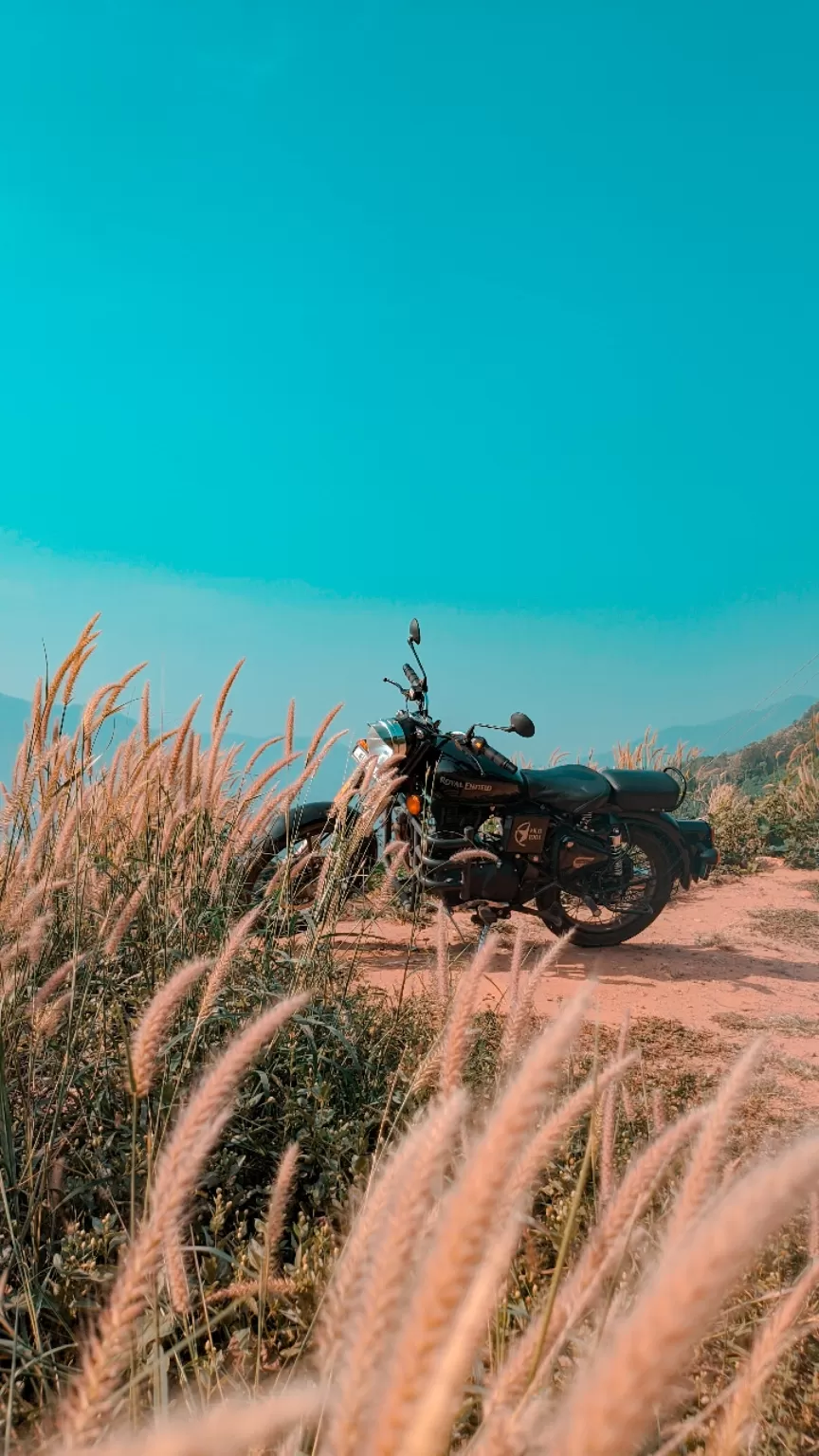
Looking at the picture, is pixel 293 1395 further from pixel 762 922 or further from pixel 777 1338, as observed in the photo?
pixel 762 922

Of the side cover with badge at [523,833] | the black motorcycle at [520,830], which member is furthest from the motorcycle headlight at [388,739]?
the side cover with badge at [523,833]

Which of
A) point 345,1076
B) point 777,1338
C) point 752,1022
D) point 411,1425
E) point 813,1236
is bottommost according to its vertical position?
point 752,1022

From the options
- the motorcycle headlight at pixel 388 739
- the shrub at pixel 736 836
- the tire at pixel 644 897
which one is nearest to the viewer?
the motorcycle headlight at pixel 388 739

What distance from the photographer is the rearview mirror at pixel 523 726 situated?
16.6 feet

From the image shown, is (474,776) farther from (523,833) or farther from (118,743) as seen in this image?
(118,743)

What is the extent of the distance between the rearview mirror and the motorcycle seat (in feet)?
1.85

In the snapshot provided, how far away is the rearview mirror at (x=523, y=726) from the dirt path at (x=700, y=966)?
1292 mm

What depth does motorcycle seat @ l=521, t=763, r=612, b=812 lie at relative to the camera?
556 cm

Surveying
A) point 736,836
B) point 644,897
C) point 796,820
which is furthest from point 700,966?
point 796,820

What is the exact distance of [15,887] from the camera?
2.47 metres

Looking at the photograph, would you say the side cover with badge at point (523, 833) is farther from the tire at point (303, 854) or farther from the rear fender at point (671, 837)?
the tire at point (303, 854)

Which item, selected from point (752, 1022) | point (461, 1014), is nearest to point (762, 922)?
point (752, 1022)

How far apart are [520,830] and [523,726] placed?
0.79m

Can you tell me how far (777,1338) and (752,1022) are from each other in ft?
14.2
